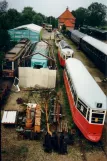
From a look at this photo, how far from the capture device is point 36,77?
21.9 metres

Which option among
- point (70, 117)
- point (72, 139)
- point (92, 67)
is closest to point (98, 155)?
point (72, 139)

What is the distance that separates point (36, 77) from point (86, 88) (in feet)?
25.7

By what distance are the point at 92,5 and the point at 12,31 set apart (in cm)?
6845

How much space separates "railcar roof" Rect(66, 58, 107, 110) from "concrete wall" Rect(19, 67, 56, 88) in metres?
2.56

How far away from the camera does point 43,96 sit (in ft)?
66.8

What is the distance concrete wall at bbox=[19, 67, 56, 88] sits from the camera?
71.1 feet

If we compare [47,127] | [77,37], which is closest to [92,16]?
[77,37]

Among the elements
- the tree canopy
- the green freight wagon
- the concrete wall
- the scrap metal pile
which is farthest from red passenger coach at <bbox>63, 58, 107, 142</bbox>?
the tree canopy

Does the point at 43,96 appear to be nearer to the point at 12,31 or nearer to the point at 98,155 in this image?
the point at 98,155

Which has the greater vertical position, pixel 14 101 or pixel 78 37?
pixel 78 37

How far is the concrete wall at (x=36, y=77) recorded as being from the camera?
21.7 metres

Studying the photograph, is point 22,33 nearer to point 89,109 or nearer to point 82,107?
point 82,107

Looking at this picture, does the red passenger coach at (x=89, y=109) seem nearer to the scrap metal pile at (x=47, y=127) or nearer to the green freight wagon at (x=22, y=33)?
the scrap metal pile at (x=47, y=127)

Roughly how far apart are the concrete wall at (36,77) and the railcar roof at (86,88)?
2.56 m
